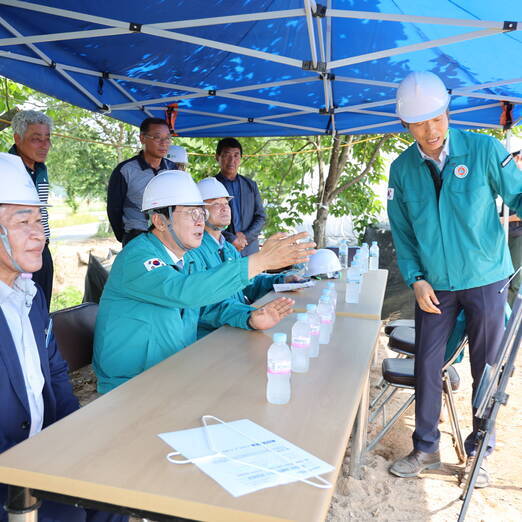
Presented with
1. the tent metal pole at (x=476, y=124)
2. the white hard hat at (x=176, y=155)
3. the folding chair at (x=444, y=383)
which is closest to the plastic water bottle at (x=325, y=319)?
the folding chair at (x=444, y=383)

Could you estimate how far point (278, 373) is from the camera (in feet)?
5.18

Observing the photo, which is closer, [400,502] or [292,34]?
[400,502]

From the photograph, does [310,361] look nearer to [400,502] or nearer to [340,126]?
[400,502]

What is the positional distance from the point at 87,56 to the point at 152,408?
3476 mm

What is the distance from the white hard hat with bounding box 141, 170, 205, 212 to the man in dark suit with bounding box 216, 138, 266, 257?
2.44m

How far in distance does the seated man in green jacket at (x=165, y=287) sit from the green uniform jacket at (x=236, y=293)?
139 mm

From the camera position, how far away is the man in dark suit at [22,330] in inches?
62.7

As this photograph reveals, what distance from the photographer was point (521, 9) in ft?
9.23

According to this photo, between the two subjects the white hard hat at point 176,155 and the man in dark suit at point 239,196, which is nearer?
the man in dark suit at point 239,196

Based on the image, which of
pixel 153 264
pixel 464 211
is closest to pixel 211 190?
pixel 153 264

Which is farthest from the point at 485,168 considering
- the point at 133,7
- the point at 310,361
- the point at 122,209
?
the point at 122,209

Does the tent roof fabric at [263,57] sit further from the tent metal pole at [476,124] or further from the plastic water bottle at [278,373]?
the plastic water bottle at [278,373]

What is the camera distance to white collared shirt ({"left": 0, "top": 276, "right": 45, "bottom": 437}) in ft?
5.53

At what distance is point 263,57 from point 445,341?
6.97 feet
